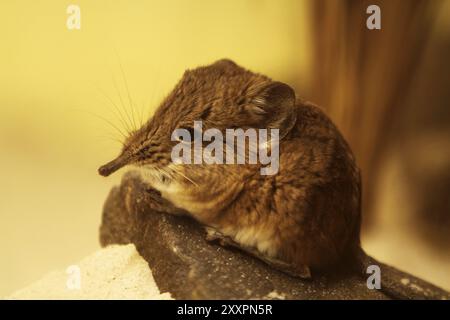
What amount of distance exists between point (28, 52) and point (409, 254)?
223cm

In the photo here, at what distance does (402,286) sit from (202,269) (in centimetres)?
89

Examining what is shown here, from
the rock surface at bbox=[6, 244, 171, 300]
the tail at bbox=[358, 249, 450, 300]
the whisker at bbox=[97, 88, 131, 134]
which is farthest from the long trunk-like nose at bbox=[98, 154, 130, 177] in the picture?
the tail at bbox=[358, 249, 450, 300]

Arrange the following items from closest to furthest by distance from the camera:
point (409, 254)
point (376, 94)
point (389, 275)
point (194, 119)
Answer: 1. point (194, 119)
2. point (389, 275)
3. point (376, 94)
4. point (409, 254)

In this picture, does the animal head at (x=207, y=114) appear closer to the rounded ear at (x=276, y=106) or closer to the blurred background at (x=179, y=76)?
the rounded ear at (x=276, y=106)

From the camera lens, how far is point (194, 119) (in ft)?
5.95

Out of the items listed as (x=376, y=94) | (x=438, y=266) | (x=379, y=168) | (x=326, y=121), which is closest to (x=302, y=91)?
(x=376, y=94)

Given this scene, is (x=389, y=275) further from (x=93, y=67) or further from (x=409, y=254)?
(x=93, y=67)

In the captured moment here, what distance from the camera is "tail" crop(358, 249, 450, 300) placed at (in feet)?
6.79

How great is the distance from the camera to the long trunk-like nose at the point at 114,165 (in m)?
1.80

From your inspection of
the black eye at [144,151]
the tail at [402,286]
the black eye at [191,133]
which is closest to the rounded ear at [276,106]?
the black eye at [191,133]

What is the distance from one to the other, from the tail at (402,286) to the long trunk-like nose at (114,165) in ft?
3.07

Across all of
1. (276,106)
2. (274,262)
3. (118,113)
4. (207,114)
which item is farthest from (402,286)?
(118,113)
